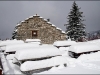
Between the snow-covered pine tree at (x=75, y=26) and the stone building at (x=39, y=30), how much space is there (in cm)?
268

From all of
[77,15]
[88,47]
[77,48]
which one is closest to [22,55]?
[77,48]

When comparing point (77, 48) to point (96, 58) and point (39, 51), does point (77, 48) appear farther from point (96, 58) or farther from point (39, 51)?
point (39, 51)

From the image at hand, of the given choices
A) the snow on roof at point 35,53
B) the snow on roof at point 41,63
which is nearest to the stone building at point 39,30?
the snow on roof at point 35,53

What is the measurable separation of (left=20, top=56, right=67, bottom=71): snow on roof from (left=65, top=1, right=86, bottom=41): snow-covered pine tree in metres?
15.2

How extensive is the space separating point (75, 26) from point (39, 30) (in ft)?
26.4

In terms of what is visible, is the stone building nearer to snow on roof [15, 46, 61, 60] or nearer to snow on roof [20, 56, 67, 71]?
snow on roof [15, 46, 61, 60]

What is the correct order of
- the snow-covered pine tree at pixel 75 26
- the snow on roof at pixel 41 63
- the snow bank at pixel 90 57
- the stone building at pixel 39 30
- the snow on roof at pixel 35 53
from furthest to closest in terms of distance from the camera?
the snow-covered pine tree at pixel 75 26 → the stone building at pixel 39 30 → the snow bank at pixel 90 57 → the snow on roof at pixel 35 53 → the snow on roof at pixel 41 63

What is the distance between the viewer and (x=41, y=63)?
747 centimetres

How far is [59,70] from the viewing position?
299 inches

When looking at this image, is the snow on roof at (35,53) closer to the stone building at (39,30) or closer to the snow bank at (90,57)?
the snow bank at (90,57)

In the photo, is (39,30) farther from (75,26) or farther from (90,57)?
(90,57)

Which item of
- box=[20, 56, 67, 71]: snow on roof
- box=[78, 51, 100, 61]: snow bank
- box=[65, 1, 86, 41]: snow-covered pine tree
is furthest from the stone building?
box=[20, 56, 67, 71]: snow on roof

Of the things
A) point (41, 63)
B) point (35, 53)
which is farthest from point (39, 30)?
point (41, 63)

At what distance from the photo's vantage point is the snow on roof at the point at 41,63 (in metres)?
6.90
